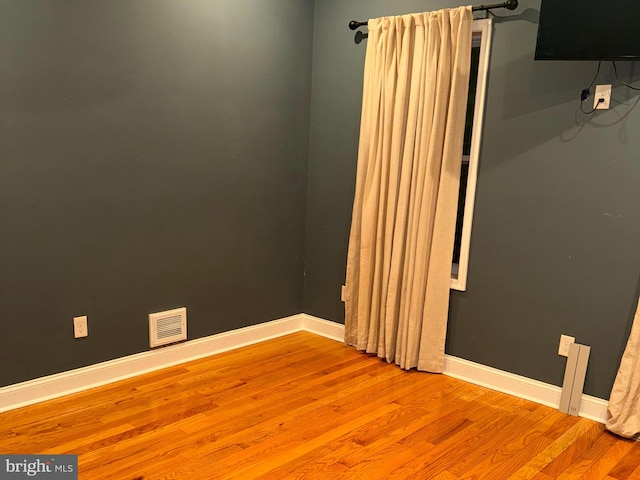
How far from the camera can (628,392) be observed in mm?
2629

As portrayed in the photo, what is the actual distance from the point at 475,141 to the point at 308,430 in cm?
185

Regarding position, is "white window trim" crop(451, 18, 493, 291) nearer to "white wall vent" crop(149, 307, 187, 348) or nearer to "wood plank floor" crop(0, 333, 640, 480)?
"wood plank floor" crop(0, 333, 640, 480)

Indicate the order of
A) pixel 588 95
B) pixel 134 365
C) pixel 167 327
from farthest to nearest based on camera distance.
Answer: pixel 167 327 → pixel 134 365 → pixel 588 95

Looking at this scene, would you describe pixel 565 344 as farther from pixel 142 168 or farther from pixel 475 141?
pixel 142 168

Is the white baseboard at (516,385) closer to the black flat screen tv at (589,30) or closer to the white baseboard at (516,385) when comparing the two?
the white baseboard at (516,385)

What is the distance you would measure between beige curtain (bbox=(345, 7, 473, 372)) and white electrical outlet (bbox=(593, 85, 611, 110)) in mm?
692

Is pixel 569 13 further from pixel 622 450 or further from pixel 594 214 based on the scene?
pixel 622 450

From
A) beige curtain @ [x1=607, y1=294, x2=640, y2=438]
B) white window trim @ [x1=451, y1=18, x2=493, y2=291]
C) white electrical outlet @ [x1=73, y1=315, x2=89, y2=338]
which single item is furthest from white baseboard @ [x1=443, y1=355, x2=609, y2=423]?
white electrical outlet @ [x1=73, y1=315, x2=89, y2=338]

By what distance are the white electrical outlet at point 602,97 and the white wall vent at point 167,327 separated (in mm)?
2575

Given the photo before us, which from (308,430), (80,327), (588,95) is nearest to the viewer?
(308,430)

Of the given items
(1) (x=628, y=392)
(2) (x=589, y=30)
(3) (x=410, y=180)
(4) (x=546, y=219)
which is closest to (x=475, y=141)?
(3) (x=410, y=180)

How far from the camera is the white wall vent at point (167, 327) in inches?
125

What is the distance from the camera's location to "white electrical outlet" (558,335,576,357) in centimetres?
287

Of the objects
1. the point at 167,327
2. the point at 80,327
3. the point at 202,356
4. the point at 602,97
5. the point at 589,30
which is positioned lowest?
the point at 202,356
